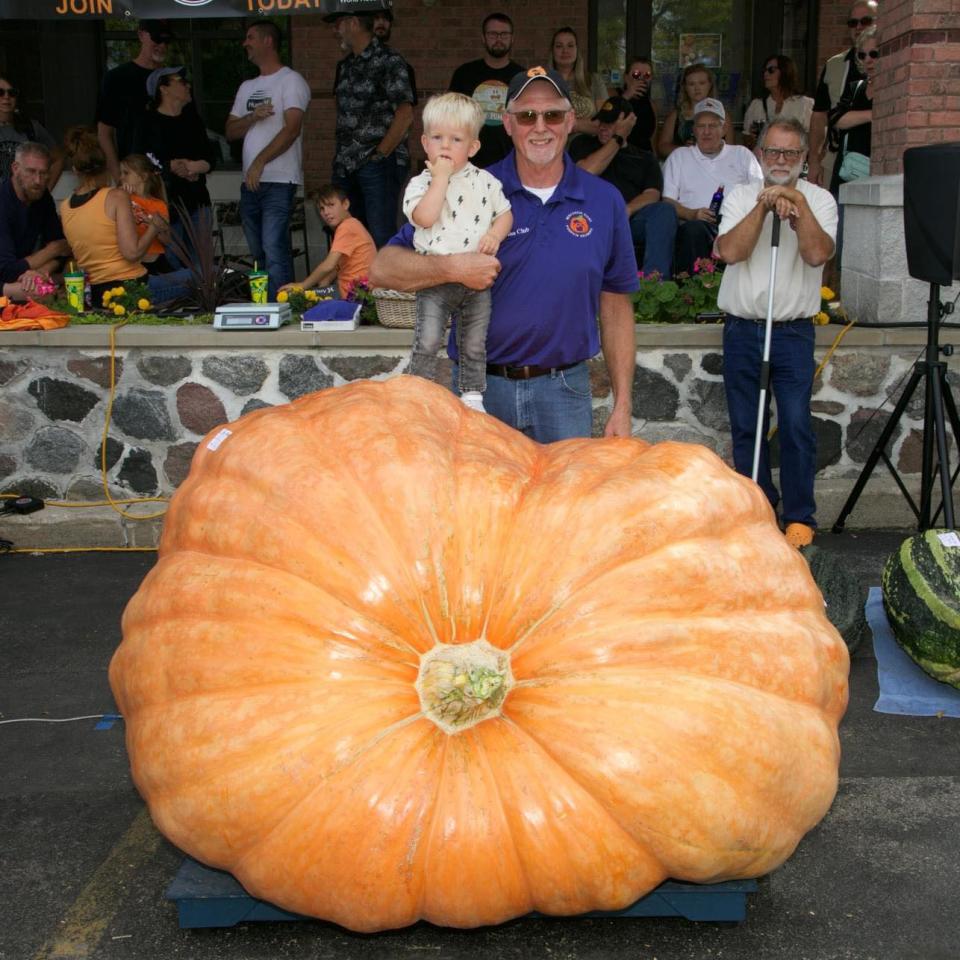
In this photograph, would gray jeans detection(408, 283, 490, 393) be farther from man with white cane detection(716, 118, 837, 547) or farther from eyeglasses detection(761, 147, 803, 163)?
eyeglasses detection(761, 147, 803, 163)

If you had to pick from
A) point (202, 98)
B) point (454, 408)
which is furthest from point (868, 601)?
point (202, 98)

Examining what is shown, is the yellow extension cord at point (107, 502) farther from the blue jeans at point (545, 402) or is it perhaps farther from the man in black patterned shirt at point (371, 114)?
the man in black patterned shirt at point (371, 114)

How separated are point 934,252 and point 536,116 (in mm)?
2337

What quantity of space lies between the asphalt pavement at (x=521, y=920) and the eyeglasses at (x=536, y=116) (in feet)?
8.29

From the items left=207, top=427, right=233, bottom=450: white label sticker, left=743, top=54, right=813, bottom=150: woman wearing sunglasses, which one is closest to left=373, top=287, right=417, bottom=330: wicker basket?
left=207, top=427, right=233, bottom=450: white label sticker

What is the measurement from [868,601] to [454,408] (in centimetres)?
306

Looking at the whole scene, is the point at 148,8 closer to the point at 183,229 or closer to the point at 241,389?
the point at 183,229

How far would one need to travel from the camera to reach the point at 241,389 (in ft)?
23.4

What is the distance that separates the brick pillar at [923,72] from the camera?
707 centimetres

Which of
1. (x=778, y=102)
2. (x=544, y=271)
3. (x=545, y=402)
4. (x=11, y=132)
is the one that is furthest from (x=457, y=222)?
(x=778, y=102)

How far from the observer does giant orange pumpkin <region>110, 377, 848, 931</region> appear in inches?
109

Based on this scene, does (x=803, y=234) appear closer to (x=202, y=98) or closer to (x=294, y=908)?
(x=294, y=908)

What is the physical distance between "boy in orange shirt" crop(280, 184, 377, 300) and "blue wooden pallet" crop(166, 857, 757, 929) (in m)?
5.63

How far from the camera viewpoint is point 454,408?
3.51 m
